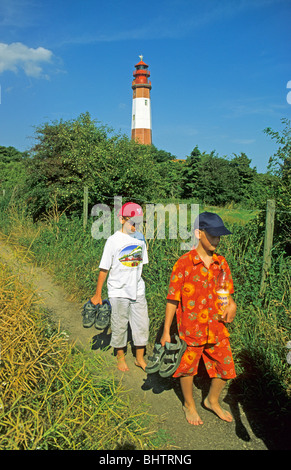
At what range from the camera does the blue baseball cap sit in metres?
2.66

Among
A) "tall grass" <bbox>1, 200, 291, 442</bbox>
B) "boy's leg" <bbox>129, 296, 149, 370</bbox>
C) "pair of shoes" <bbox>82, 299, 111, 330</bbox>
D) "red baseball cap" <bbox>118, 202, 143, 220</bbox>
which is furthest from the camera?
"pair of shoes" <bbox>82, 299, 111, 330</bbox>

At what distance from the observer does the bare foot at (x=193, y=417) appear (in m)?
A: 2.83

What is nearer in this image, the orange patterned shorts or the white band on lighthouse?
the orange patterned shorts

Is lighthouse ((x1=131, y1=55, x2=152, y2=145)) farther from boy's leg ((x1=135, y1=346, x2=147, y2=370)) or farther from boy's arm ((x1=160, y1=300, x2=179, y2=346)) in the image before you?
boy's arm ((x1=160, y1=300, x2=179, y2=346))

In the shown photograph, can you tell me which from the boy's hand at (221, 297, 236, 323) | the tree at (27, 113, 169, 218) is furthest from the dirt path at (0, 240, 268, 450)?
the tree at (27, 113, 169, 218)

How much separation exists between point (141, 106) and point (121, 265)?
140 feet

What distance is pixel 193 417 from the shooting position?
2852 millimetres

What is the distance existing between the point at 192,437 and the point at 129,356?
4.48ft

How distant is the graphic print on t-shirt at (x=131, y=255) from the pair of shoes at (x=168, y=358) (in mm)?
927

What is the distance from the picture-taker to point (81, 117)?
9.90 meters

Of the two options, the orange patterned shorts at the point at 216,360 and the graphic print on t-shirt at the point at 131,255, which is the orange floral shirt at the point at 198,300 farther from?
the graphic print on t-shirt at the point at 131,255

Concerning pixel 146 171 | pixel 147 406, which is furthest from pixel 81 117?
pixel 147 406

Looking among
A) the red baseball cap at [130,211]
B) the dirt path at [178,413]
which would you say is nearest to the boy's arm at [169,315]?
the dirt path at [178,413]
